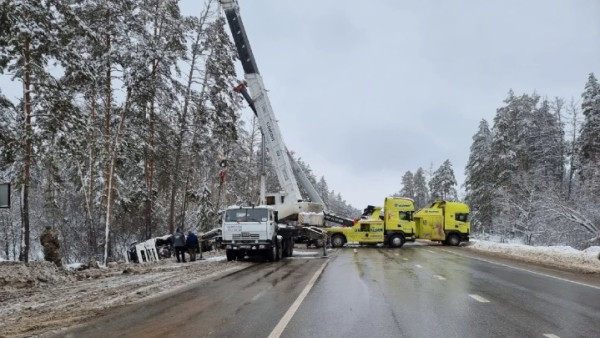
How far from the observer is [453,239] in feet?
122

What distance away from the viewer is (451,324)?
24.0ft

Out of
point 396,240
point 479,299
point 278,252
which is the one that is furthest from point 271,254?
point 396,240

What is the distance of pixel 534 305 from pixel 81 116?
16.5 metres

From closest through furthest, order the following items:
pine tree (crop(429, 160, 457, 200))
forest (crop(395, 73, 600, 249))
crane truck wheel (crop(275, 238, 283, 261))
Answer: crane truck wheel (crop(275, 238, 283, 261)) < forest (crop(395, 73, 600, 249)) < pine tree (crop(429, 160, 457, 200))

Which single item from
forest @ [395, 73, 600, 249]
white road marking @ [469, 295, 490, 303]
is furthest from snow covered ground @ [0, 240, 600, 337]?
forest @ [395, 73, 600, 249]

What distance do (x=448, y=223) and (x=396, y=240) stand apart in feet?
17.5

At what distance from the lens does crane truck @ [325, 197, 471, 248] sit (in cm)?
3400

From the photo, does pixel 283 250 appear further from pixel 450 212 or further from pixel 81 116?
pixel 450 212

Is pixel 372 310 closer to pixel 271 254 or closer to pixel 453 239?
pixel 271 254

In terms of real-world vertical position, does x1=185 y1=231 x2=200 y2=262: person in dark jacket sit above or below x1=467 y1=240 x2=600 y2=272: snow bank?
above

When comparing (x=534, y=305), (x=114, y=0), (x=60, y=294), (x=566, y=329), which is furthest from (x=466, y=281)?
(x=114, y=0)

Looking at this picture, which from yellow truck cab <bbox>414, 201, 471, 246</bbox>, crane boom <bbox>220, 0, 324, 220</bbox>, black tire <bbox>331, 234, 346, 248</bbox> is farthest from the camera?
yellow truck cab <bbox>414, 201, 471, 246</bbox>

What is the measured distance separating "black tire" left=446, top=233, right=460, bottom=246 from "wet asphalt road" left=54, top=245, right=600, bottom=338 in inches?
932

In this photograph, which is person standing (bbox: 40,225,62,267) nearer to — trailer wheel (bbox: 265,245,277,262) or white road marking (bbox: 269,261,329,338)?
trailer wheel (bbox: 265,245,277,262)
